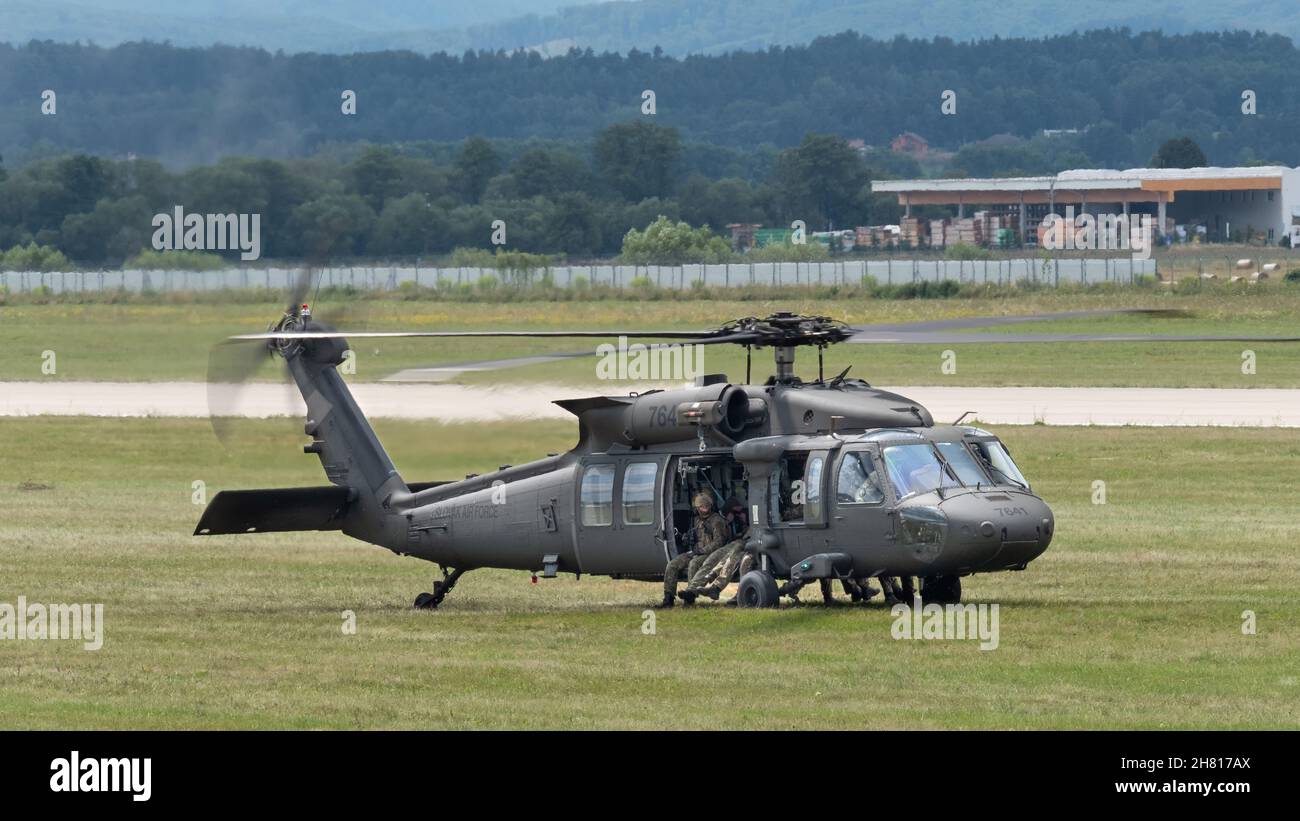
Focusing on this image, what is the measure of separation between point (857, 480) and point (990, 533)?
1692mm

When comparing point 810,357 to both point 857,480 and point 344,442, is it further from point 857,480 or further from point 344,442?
point 857,480

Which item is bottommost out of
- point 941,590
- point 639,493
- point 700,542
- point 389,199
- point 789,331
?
point 941,590

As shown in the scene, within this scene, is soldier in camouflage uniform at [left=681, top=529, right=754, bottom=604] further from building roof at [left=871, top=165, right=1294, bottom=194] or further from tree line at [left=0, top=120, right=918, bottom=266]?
building roof at [left=871, top=165, right=1294, bottom=194]

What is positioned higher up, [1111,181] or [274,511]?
[1111,181]

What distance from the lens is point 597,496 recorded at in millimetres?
22656

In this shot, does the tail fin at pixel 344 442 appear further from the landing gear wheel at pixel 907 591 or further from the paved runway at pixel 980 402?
the paved runway at pixel 980 402

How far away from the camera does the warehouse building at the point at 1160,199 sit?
16012cm

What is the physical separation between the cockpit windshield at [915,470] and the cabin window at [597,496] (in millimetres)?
3388

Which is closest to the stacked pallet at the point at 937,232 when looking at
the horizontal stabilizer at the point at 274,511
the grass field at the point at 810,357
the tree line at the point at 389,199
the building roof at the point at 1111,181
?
the building roof at the point at 1111,181

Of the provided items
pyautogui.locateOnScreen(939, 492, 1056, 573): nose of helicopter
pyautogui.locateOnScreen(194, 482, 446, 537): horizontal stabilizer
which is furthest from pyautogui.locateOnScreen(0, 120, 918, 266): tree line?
pyautogui.locateOnScreen(939, 492, 1056, 573): nose of helicopter

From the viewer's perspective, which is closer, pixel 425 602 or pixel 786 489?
pixel 786 489

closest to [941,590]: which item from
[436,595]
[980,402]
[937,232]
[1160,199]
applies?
[436,595]

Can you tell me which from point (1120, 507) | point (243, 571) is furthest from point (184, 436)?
point (1120, 507)
